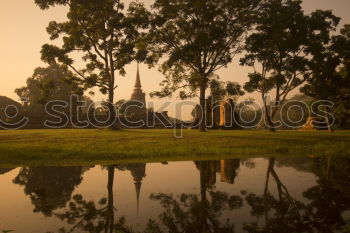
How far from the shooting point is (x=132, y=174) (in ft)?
37.0

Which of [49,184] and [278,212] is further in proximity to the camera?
[49,184]

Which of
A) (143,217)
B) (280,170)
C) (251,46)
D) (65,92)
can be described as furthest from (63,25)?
(65,92)

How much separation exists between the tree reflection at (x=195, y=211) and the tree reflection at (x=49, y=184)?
250 cm

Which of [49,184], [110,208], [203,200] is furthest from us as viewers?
[49,184]

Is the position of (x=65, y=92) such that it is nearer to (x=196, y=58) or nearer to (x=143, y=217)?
(x=196, y=58)

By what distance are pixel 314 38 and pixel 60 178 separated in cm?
2815

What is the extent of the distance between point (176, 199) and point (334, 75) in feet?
105

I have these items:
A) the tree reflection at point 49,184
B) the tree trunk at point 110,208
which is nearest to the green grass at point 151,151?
the tree reflection at point 49,184

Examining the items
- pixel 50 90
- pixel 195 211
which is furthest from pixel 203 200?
pixel 50 90

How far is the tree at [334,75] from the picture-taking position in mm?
30953

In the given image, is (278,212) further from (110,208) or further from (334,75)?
(334,75)

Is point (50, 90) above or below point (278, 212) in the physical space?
above

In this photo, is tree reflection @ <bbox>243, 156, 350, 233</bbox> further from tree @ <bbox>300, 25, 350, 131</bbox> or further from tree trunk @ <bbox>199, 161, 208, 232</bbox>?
tree @ <bbox>300, 25, 350, 131</bbox>

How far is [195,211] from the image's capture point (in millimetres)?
6867
